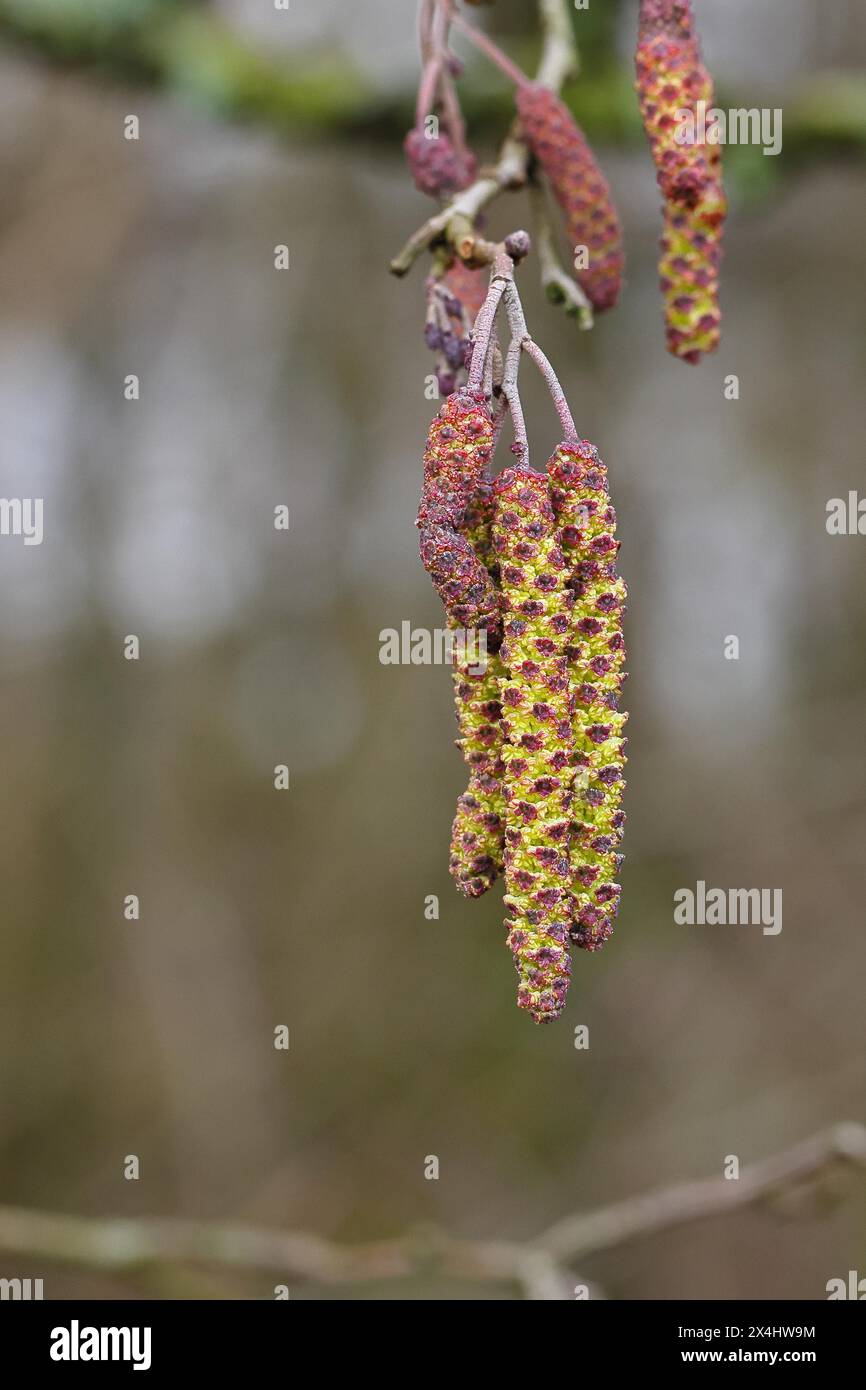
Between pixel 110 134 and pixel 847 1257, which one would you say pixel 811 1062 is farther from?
pixel 110 134

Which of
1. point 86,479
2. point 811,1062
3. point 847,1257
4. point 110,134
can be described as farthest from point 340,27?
point 847,1257

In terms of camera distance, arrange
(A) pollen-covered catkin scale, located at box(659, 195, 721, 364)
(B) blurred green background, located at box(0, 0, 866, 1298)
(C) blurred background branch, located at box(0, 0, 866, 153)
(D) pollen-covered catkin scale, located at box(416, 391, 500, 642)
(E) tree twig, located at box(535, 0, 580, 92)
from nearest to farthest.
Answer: (D) pollen-covered catkin scale, located at box(416, 391, 500, 642)
(A) pollen-covered catkin scale, located at box(659, 195, 721, 364)
(E) tree twig, located at box(535, 0, 580, 92)
(C) blurred background branch, located at box(0, 0, 866, 153)
(B) blurred green background, located at box(0, 0, 866, 1298)

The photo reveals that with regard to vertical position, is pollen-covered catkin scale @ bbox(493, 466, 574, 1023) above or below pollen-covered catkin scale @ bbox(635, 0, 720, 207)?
below

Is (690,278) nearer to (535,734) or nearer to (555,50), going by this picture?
(555,50)

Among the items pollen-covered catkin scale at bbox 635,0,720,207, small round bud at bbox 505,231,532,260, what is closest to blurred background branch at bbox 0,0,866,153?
pollen-covered catkin scale at bbox 635,0,720,207

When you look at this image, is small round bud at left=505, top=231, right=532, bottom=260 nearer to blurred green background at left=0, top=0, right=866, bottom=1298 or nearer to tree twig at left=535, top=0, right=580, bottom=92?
tree twig at left=535, top=0, right=580, bottom=92

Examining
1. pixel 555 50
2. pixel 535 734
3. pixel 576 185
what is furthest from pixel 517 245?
pixel 555 50

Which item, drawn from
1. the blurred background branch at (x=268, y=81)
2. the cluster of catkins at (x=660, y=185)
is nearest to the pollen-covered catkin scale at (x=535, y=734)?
the cluster of catkins at (x=660, y=185)
